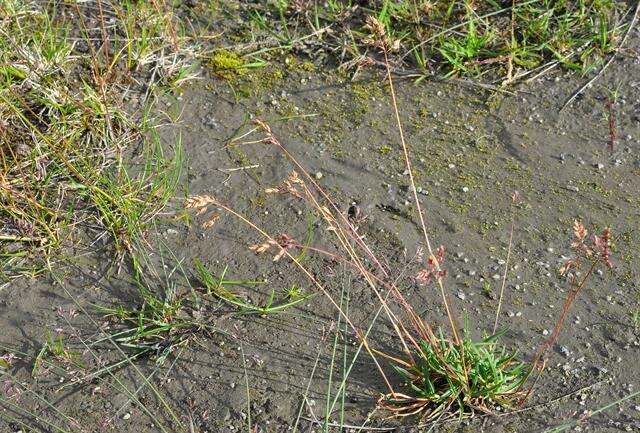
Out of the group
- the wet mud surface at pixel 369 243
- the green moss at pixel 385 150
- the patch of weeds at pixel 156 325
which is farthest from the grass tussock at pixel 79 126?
the green moss at pixel 385 150

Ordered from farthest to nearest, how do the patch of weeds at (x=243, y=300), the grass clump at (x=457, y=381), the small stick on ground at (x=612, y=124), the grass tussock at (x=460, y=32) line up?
the grass tussock at (x=460, y=32) < the small stick on ground at (x=612, y=124) < the patch of weeds at (x=243, y=300) < the grass clump at (x=457, y=381)

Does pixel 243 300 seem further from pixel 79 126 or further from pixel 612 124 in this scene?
pixel 612 124

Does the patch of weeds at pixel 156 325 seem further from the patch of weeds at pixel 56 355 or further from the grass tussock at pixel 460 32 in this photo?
the grass tussock at pixel 460 32

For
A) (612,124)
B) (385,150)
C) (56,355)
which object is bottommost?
(56,355)

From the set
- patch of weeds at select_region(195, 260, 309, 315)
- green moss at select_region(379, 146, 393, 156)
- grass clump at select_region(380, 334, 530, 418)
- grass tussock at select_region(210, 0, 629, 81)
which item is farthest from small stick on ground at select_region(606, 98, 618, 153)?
patch of weeds at select_region(195, 260, 309, 315)

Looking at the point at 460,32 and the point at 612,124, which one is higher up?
the point at 460,32

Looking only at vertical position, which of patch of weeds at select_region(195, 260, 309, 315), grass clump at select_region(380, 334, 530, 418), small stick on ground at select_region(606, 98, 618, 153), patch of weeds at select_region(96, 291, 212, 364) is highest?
small stick on ground at select_region(606, 98, 618, 153)

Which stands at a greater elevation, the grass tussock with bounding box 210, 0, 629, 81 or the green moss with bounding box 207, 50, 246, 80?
the grass tussock with bounding box 210, 0, 629, 81

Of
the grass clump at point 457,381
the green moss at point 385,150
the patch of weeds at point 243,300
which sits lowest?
the patch of weeds at point 243,300

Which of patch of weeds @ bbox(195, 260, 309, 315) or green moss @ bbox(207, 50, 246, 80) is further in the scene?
green moss @ bbox(207, 50, 246, 80)

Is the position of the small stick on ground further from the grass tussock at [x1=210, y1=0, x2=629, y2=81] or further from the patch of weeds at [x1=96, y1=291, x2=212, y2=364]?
the patch of weeds at [x1=96, y1=291, x2=212, y2=364]

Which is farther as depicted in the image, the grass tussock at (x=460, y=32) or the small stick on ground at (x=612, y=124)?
the grass tussock at (x=460, y=32)

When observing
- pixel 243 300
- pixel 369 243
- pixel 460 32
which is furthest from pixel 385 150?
pixel 243 300

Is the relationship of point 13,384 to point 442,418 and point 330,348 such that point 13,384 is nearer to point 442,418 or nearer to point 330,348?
point 330,348
